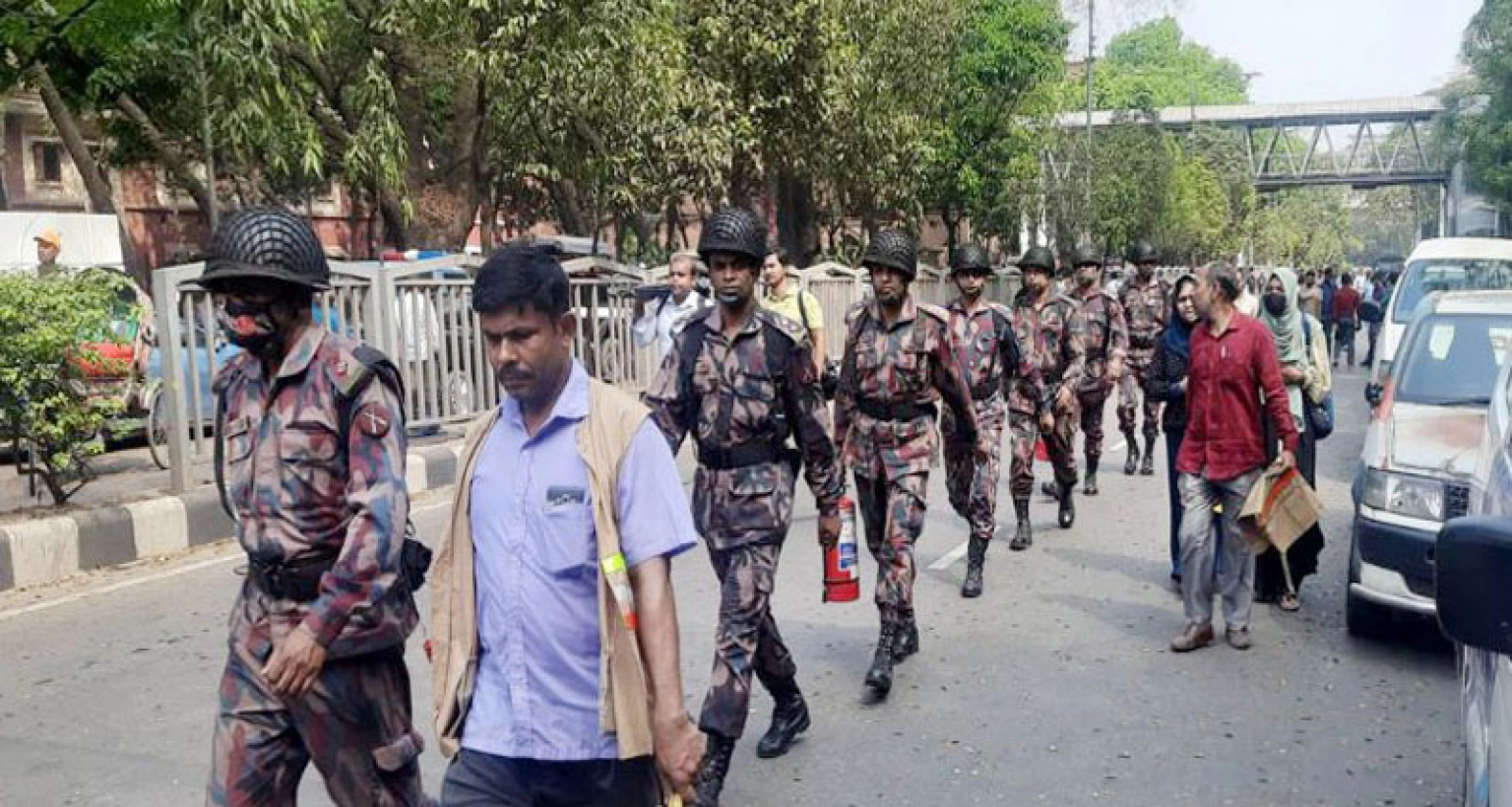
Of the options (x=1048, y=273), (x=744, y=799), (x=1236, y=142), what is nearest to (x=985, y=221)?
(x=1048, y=273)

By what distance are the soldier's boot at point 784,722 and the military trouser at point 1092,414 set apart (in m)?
5.56

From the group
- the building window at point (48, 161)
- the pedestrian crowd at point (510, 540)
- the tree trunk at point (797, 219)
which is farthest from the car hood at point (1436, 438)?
the building window at point (48, 161)

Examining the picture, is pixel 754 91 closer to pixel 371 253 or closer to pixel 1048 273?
pixel 1048 273

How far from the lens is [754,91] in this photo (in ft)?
66.2

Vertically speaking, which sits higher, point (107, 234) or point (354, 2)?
point (354, 2)

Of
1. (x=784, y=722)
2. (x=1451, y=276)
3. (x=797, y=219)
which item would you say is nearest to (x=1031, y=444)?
(x=784, y=722)

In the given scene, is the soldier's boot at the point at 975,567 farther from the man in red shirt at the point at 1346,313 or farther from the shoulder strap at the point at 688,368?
the man in red shirt at the point at 1346,313

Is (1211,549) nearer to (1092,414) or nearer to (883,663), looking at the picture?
(883,663)

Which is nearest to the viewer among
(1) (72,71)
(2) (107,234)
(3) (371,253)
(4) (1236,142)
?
(1) (72,71)

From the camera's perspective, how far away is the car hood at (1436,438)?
5.75 meters

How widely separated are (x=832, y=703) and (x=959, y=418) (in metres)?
1.32

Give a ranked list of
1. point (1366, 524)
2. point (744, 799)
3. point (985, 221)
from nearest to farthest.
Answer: point (744, 799) → point (1366, 524) → point (985, 221)

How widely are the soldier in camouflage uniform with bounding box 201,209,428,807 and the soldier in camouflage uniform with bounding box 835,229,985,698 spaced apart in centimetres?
272

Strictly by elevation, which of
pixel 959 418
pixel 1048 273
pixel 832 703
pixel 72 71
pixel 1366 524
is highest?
pixel 72 71
